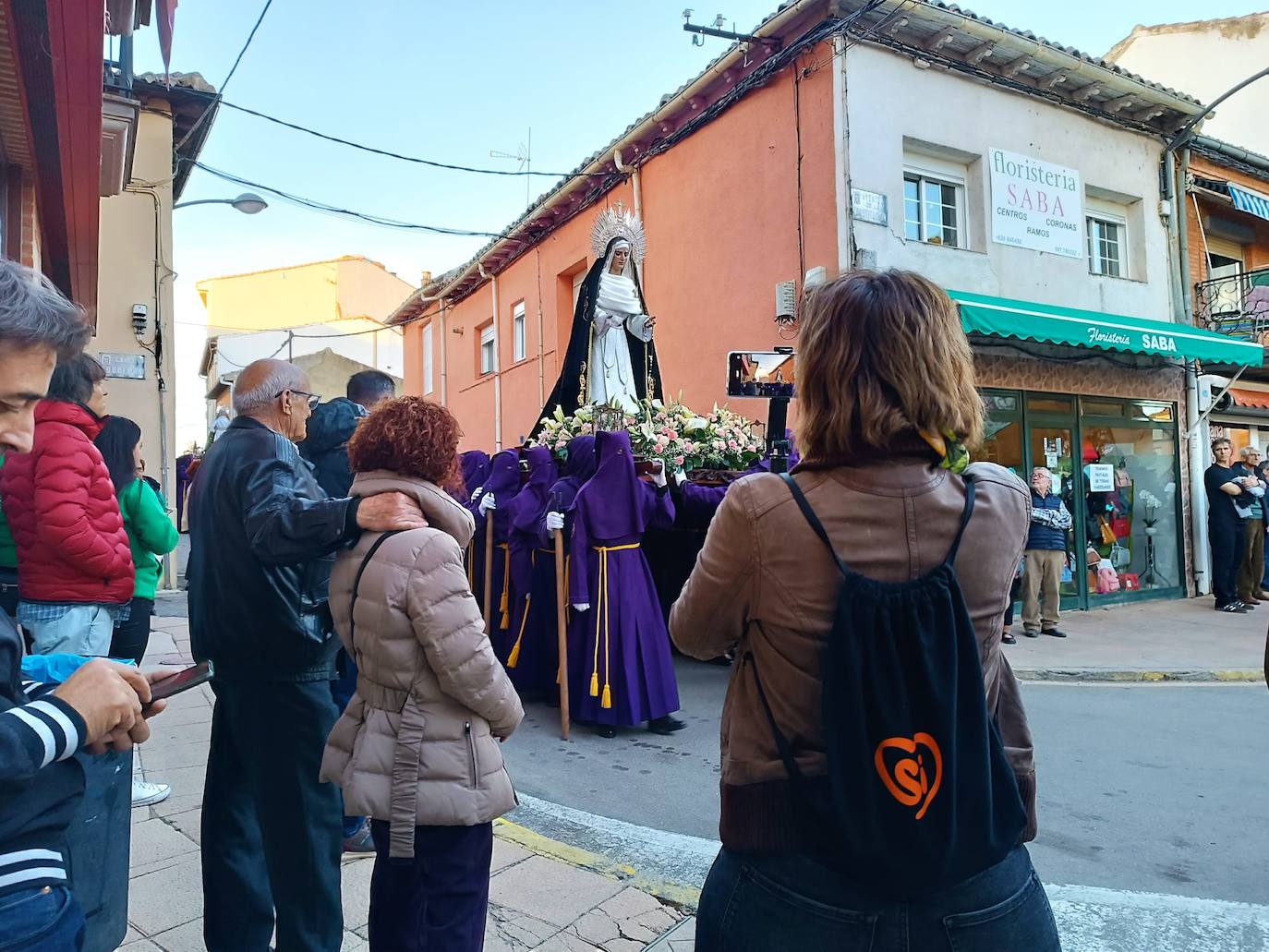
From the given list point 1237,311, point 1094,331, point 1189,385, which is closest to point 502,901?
point 1094,331

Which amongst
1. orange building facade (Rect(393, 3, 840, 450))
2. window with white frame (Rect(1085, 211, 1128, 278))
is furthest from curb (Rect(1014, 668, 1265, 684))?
window with white frame (Rect(1085, 211, 1128, 278))

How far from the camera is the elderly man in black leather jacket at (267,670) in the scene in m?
2.38

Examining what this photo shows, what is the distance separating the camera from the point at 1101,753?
5.15m

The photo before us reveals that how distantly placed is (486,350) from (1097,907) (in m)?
17.4

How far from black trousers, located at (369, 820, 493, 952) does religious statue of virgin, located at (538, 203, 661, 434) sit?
18.4ft

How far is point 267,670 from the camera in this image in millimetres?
2475

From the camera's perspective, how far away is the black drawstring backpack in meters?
Result: 1.25

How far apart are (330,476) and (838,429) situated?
130 inches

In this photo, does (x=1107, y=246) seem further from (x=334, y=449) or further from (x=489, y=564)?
(x=334, y=449)

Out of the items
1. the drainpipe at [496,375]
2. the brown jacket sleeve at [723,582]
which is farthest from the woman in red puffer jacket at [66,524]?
the drainpipe at [496,375]

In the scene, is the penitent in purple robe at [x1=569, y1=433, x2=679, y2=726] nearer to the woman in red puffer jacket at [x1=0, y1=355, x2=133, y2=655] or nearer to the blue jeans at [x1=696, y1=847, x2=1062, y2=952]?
the woman in red puffer jacket at [x1=0, y1=355, x2=133, y2=655]

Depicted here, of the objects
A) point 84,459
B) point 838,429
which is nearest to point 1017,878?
point 838,429

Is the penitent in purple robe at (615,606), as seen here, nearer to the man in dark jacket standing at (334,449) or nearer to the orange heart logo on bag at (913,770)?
the man in dark jacket standing at (334,449)

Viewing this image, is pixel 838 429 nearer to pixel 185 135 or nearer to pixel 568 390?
pixel 568 390
